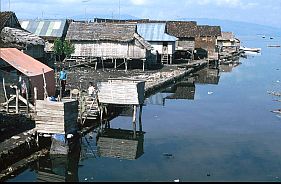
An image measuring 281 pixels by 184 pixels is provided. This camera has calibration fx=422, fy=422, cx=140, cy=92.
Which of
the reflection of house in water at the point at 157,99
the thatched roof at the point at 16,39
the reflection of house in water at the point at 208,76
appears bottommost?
the reflection of house in water at the point at 157,99

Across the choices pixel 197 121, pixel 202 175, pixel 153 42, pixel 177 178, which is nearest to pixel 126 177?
pixel 177 178

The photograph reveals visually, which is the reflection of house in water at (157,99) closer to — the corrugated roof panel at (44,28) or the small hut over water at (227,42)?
the corrugated roof panel at (44,28)

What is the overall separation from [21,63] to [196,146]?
9767 millimetres

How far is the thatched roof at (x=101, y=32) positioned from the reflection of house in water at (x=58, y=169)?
23478 millimetres

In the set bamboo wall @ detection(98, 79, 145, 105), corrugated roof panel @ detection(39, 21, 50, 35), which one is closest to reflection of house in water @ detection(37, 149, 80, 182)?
bamboo wall @ detection(98, 79, 145, 105)

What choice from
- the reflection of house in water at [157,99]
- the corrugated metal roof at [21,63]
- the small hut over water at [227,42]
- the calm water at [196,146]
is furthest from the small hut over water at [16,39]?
the small hut over water at [227,42]

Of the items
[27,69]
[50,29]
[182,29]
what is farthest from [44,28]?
[27,69]

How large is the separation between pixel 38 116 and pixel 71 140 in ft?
5.46

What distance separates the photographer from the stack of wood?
14.4 m

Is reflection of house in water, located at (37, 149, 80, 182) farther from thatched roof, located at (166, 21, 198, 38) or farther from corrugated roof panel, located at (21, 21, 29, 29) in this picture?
thatched roof, located at (166, 21, 198, 38)

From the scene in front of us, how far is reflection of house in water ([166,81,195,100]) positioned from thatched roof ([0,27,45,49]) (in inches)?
409

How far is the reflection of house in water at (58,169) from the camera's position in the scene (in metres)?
14.0

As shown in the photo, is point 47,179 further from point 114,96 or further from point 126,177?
point 114,96

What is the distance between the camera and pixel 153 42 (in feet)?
147
